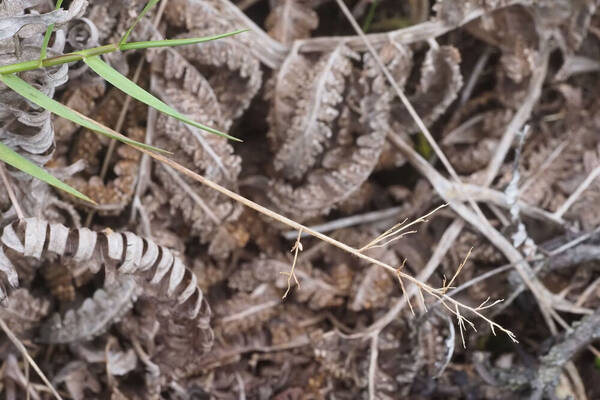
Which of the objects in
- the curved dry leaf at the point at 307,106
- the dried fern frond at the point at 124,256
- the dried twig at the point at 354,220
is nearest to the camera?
the dried fern frond at the point at 124,256

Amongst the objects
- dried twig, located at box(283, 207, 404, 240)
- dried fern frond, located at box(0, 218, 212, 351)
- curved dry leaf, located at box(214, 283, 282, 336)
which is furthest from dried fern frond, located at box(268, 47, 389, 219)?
dried fern frond, located at box(0, 218, 212, 351)

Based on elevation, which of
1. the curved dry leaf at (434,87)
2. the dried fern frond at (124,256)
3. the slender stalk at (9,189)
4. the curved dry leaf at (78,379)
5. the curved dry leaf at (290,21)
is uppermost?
the curved dry leaf at (290,21)

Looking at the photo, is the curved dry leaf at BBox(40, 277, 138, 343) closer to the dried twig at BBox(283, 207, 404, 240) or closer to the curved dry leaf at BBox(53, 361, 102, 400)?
the curved dry leaf at BBox(53, 361, 102, 400)

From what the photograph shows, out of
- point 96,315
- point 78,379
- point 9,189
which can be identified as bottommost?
point 78,379

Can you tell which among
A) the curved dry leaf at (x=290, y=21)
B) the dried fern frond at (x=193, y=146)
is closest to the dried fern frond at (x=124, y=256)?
the dried fern frond at (x=193, y=146)

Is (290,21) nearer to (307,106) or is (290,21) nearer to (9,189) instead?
(307,106)

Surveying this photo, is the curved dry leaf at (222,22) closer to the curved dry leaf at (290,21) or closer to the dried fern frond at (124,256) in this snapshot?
the curved dry leaf at (290,21)

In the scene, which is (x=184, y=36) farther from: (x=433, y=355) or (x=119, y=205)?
(x=433, y=355)

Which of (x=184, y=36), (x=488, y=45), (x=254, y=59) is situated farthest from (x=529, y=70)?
(x=184, y=36)

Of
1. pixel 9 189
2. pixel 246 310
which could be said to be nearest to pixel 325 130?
pixel 246 310
